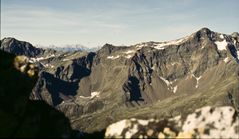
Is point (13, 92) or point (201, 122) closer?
point (201, 122)

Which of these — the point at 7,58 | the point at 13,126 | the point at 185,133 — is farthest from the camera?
the point at 7,58

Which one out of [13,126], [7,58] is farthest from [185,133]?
[7,58]

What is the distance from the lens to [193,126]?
383 ft

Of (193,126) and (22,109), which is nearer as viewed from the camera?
(193,126)

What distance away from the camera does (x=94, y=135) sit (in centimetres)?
13338

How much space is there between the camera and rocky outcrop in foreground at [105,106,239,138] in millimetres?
116000

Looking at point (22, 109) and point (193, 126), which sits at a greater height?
point (22, 109)

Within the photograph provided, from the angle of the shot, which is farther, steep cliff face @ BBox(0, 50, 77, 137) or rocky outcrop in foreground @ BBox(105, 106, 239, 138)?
steep cliff face @ BBox(0, 50, 77, 137)

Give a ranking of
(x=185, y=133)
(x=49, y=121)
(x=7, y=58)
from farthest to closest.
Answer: (x=7, y=58)
(x=49, y=121)
(x=185, y=133)

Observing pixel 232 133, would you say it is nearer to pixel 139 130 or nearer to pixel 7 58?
pixel 139 130

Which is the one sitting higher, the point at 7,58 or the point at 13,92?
the point at 7,58

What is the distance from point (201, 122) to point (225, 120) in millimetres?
7205

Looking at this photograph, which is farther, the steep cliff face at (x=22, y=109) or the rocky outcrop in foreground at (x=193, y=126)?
the steep cliff face at (x=22, y=109)

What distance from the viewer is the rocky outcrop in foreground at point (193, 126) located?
116000 mm
